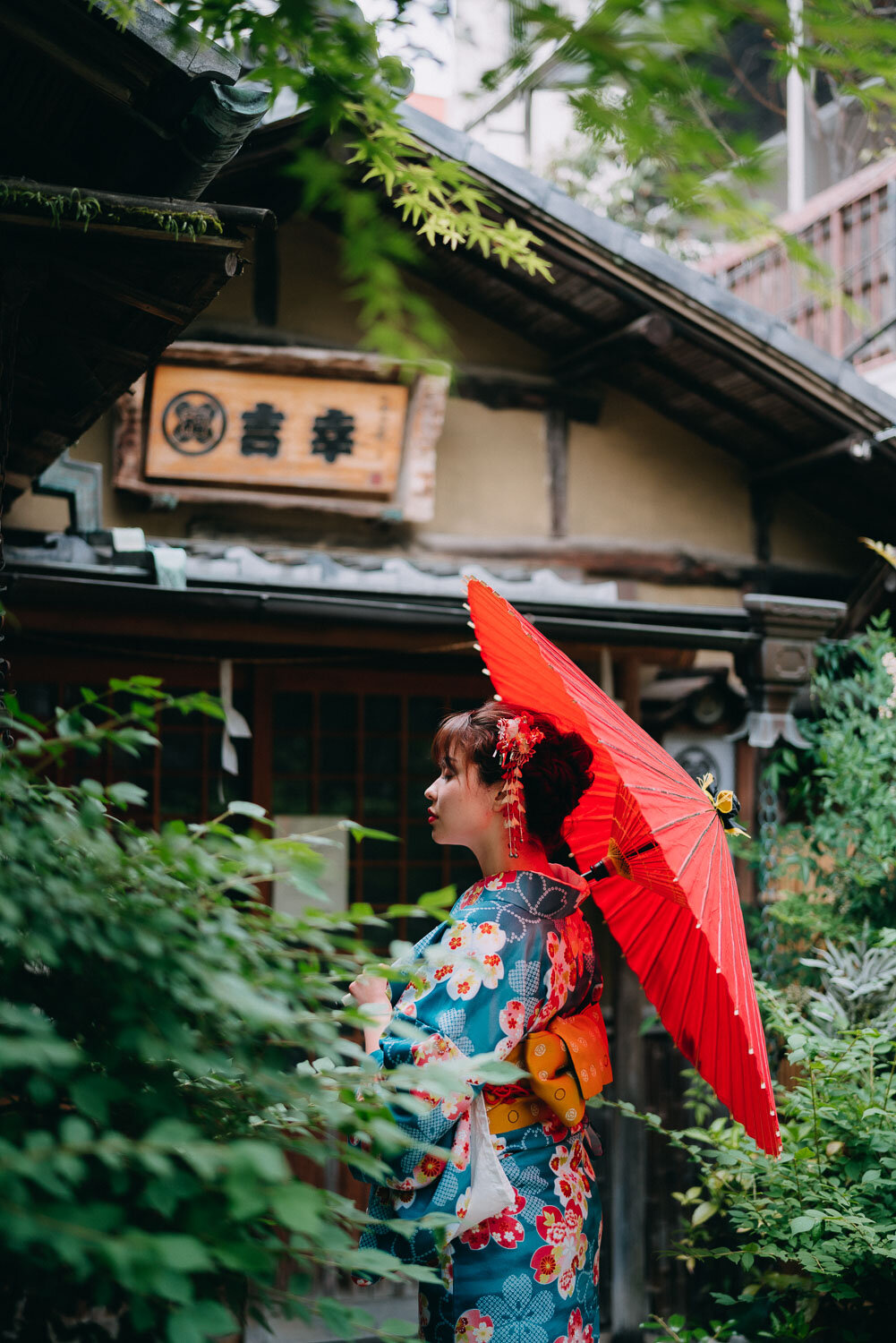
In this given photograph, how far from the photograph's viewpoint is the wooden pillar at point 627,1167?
589 cm

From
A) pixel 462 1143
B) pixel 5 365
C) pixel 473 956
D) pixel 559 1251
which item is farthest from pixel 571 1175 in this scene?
pixel 5 365

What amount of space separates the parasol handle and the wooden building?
2.17 metres

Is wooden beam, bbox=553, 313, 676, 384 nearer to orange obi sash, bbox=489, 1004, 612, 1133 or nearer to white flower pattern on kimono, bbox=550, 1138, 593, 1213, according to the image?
orange obi sash, bbox=489, 1004, 612, 1133

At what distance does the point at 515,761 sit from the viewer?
8.67ft

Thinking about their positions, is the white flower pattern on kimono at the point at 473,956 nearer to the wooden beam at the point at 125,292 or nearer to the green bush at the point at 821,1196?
the green bush at the point at 821,1196

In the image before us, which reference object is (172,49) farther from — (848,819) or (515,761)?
(848,819)

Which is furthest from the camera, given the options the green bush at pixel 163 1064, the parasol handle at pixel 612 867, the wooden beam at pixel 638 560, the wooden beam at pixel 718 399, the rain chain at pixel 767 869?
the wooden beam at pixel 718 399

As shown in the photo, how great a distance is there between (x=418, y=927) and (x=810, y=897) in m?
2.15

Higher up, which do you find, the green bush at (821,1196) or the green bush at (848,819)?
the green bush at (848,819)

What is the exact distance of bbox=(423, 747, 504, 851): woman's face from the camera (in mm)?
2691

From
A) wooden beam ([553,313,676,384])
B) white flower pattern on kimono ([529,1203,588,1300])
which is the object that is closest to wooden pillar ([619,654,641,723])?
wooden beam ([553,313,676,384])

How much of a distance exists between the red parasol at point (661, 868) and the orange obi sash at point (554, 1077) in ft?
1.07

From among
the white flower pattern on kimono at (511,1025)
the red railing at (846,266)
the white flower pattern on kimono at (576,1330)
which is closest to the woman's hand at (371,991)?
the white flower pattern on kimono at (511,1025)

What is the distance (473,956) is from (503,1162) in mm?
538
